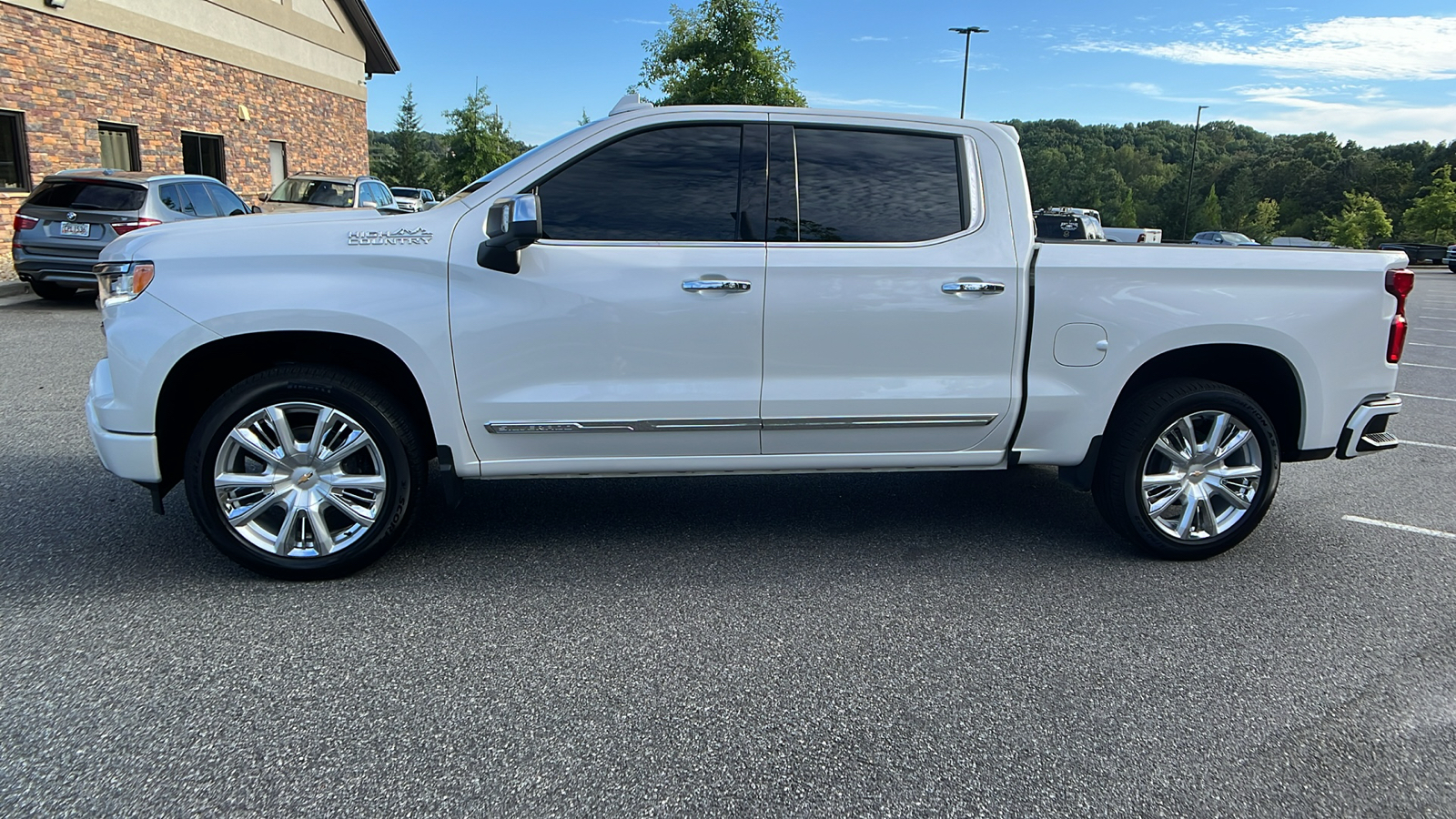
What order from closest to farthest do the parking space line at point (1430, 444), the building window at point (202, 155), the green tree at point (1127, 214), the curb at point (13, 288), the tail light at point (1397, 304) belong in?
the tail light at point (1397, 304) → the parking space line at point (1430, 444) → the curb at point (13, 288) → the building window at point (202, 155) → the green tree at point (1127, 214)

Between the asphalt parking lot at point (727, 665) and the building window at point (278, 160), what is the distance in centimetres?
2277

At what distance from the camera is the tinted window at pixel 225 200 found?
13596mm

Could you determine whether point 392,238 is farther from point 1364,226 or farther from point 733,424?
point 1364,226

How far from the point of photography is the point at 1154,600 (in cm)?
393

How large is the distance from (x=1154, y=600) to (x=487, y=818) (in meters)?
2.79

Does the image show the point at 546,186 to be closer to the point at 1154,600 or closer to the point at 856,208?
the point at 856,208

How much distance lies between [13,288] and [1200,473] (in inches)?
607

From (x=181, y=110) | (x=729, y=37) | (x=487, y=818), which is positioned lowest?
(x=487, y=818)

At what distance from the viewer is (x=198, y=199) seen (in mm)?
13023

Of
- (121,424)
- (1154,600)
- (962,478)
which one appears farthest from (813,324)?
(121,424)

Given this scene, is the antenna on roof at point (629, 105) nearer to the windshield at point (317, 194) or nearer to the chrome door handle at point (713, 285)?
the chrome door handle at point (713, 285)

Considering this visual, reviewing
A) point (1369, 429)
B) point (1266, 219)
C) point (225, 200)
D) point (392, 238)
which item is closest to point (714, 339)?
point (392, 238)

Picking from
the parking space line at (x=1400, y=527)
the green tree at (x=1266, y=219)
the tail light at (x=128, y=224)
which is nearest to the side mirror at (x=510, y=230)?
the parking space line at (x=1400, y=527)

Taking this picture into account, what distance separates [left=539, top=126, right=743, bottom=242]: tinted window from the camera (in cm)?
390
